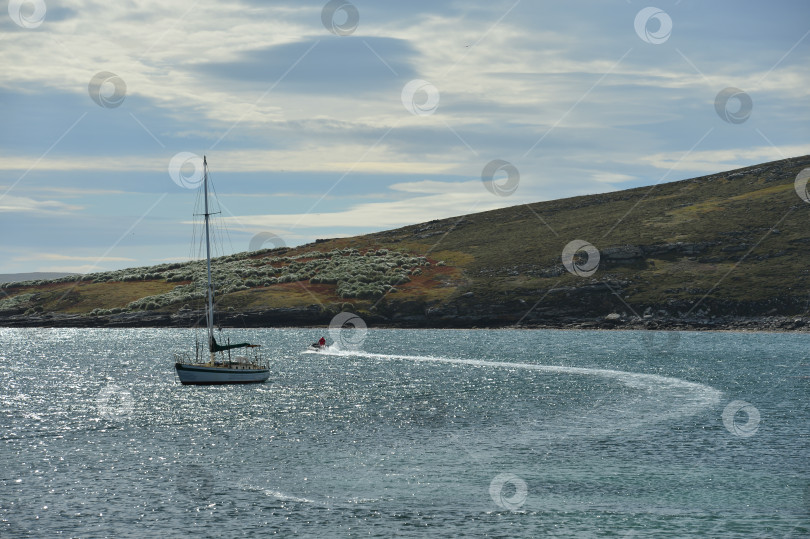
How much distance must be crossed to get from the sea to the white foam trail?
0.33 metres

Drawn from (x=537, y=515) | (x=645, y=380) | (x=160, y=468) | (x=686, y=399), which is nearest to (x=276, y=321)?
(x=645, y=380)

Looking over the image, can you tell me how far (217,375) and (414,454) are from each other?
4368cm

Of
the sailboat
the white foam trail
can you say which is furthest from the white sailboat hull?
the white foam trail

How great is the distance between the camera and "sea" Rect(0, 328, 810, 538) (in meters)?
34.8

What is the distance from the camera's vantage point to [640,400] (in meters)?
73.2

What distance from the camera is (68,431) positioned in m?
57.1

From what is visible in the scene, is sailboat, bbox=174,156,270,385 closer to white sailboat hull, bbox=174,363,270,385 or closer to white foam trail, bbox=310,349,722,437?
white sailboat hull, bbox=174,363,270,385

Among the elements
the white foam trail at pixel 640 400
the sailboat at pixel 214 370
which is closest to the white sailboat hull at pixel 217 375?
the sailboat at pixel 214 370

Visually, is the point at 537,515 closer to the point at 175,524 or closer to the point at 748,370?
the point at 175,524

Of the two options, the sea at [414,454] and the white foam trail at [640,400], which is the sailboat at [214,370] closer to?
the sea at [414,454]

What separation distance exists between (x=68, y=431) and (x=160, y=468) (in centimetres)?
1652

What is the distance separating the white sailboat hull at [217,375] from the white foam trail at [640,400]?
3272cm

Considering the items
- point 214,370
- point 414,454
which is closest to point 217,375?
point 214,370

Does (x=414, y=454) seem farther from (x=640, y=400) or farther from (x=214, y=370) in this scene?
(x=214, y=370)
